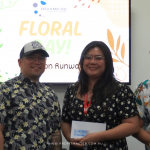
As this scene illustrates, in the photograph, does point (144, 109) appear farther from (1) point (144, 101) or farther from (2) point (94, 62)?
(2) point (94, 62)

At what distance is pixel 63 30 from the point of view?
2.53 metres

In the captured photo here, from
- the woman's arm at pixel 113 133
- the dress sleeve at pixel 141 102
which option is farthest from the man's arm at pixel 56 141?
the dress sleeve at pixel 141 102

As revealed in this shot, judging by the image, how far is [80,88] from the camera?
5.40ft

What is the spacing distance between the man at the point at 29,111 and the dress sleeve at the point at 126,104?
526mm

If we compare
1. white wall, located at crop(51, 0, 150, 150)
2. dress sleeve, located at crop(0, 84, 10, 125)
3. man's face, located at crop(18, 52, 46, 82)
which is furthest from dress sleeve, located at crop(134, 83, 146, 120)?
white wall, located at crop(51, 0, 150, 150)

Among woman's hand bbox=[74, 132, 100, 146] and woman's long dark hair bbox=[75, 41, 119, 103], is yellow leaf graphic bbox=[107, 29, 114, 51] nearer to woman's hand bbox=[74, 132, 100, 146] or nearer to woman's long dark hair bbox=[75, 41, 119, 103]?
woman's long dark hair bbox=[75, 41, 119, 103]

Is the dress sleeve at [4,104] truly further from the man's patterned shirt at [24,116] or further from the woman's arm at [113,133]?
the woman's arm at [113,133]

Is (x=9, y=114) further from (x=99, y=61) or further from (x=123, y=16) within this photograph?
(x=123, y=16)

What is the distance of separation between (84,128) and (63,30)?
57.6 inches

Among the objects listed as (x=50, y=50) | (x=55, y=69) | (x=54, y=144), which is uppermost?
(x=50, y=50)

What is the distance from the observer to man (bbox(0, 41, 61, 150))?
1333mm

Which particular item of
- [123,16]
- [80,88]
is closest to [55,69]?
[80,88]

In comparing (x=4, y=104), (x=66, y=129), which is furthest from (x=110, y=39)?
(x=4, y=104)

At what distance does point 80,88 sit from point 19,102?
52 cm
